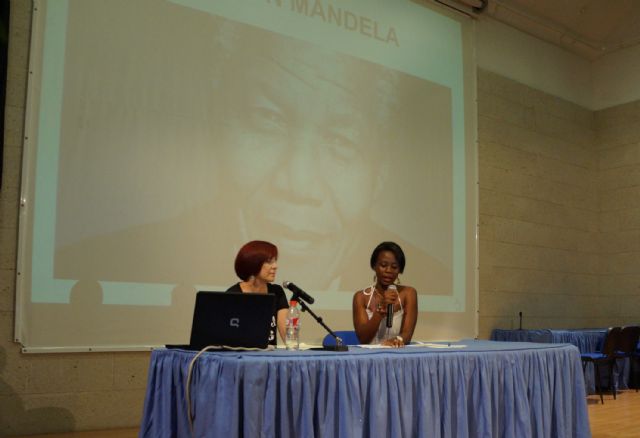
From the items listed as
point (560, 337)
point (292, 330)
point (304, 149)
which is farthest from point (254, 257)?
point (560, 337)

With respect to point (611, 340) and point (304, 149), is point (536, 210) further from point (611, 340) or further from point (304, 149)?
point (304, 149)

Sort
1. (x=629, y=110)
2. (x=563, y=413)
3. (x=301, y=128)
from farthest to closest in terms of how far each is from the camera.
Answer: (x=629, y=110), (x=301, y=128), (x=563, y=413)

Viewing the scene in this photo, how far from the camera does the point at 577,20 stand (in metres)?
8.33

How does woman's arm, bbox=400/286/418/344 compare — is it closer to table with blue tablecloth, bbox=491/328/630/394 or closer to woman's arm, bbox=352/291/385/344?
woman's arm, bbox=352/291/385/344

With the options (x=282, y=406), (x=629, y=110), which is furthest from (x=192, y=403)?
(x=629, y=110)

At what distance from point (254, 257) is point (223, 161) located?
6.62 ft

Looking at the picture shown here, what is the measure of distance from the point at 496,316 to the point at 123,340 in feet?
14.4

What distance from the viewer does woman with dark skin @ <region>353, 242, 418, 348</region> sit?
3562 mm

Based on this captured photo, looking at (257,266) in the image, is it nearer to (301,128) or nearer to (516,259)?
(301,128)

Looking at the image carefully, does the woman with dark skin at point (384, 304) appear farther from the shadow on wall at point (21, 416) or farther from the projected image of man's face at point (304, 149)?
the shadow on wall at point (21, 416)

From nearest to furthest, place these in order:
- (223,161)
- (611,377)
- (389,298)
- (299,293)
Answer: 1. (299,293)
2. (389,298)
3. (223,161)
4. (611,377)

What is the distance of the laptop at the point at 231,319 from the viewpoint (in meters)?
2.48

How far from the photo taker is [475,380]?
290cm

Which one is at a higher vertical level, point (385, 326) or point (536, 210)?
point (536, 210)
